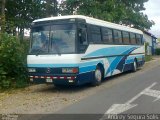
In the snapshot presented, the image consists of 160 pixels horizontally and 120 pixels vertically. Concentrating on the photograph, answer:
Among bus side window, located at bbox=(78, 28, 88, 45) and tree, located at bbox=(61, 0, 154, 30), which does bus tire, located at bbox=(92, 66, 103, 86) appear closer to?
bus side window, located at bbox=(78, 28, 88, 45)

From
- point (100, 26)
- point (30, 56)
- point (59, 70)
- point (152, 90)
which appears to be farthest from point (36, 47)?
point (152, 90)

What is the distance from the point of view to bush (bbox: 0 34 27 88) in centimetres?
1487

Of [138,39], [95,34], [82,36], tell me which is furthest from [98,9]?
[82,36]

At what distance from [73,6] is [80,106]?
2017 centimetres

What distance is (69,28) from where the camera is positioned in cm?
1398

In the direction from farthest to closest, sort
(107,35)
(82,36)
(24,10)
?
1. (24,10)
2. (107,35)
3. (82,36)

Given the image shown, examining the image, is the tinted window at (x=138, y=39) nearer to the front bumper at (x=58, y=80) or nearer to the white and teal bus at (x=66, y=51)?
the white and teal bus at (x=66, y=51)

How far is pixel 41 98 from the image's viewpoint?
41.7 feet

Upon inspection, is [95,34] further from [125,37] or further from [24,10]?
[24,10]

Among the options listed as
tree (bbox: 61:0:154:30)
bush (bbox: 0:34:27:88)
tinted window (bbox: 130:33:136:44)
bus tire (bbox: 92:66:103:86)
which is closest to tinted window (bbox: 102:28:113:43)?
bus tire (bbox: 92:66:103:86)

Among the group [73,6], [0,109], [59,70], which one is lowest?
[0,109]

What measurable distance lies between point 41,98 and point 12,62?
3.31 meters

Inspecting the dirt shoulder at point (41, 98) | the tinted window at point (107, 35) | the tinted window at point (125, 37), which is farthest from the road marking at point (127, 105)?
the tinted window at point (125, 37)

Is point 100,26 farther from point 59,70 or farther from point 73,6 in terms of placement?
point 73,6
